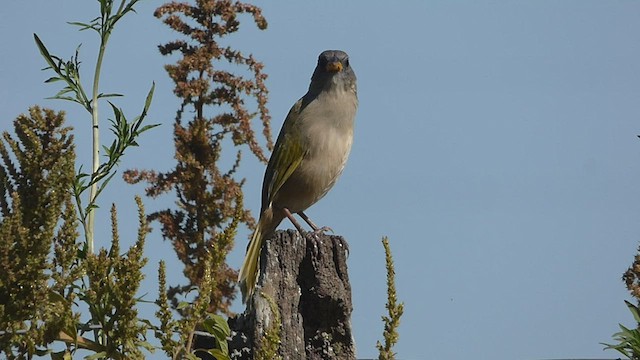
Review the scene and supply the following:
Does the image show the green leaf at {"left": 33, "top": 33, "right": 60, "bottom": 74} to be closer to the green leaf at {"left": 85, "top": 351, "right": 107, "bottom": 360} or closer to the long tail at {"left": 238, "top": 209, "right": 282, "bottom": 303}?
the long tail at {"left": 238, "top": 209, "right": 282, "bottom": 303}

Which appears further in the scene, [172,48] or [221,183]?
[172,48]

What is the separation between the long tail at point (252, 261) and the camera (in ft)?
20.6

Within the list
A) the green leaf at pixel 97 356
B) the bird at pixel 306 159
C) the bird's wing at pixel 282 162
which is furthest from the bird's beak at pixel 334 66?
the green leaf at pixel 97 356

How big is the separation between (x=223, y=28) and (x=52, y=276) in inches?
175

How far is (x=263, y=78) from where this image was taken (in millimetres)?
7055

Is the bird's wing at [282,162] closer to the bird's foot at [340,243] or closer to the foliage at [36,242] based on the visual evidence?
the bird's foot at [340,243]

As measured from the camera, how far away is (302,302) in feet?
15.4

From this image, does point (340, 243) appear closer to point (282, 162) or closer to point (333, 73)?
point (282, 162)

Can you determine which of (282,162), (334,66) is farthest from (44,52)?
(334,66)

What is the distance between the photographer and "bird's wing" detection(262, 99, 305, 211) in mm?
7605

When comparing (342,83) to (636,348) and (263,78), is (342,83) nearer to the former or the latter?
(263,78)

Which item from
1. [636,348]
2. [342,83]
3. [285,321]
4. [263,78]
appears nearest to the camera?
[636,348]

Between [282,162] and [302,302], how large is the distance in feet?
9.96

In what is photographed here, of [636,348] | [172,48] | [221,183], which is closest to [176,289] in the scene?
[221,183]
